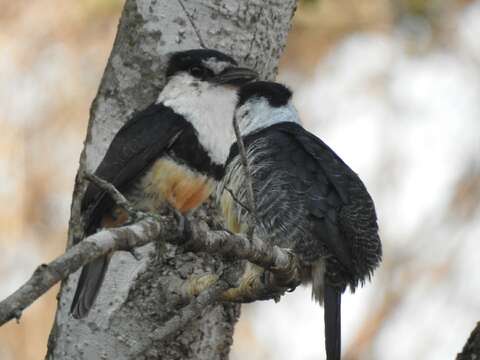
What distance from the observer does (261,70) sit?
4941 millimetres

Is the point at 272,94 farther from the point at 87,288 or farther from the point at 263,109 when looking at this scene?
the point at 87,288

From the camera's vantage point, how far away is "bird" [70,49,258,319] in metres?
4.28

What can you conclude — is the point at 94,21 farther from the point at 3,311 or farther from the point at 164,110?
the point at 3,311

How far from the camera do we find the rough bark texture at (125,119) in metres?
4.41

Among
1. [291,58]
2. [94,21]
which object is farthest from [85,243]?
[291,58]

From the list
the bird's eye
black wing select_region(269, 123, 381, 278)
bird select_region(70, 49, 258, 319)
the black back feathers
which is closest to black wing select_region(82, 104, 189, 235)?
bird select_region(70, 49, 258, 319)

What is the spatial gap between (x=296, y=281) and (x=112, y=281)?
758mm

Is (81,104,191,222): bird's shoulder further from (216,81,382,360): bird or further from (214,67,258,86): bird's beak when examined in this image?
(216,81,382,360): bird

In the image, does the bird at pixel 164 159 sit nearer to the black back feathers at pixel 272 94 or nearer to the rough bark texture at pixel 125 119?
the rough bark texture at pixel 125 119

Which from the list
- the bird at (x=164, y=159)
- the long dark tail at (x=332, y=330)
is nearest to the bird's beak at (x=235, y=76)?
the bird at (x=164, y=159)

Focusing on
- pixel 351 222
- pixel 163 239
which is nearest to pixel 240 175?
pixel 351 222

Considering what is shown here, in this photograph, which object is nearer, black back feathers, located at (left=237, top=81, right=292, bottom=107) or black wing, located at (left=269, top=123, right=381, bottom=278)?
black wing, located at (left=269, top=123, right=381, bottom=278)

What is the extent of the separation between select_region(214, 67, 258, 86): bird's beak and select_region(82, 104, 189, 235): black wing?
0.29 metres

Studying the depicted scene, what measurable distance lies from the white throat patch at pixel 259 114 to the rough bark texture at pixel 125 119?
0.94m
